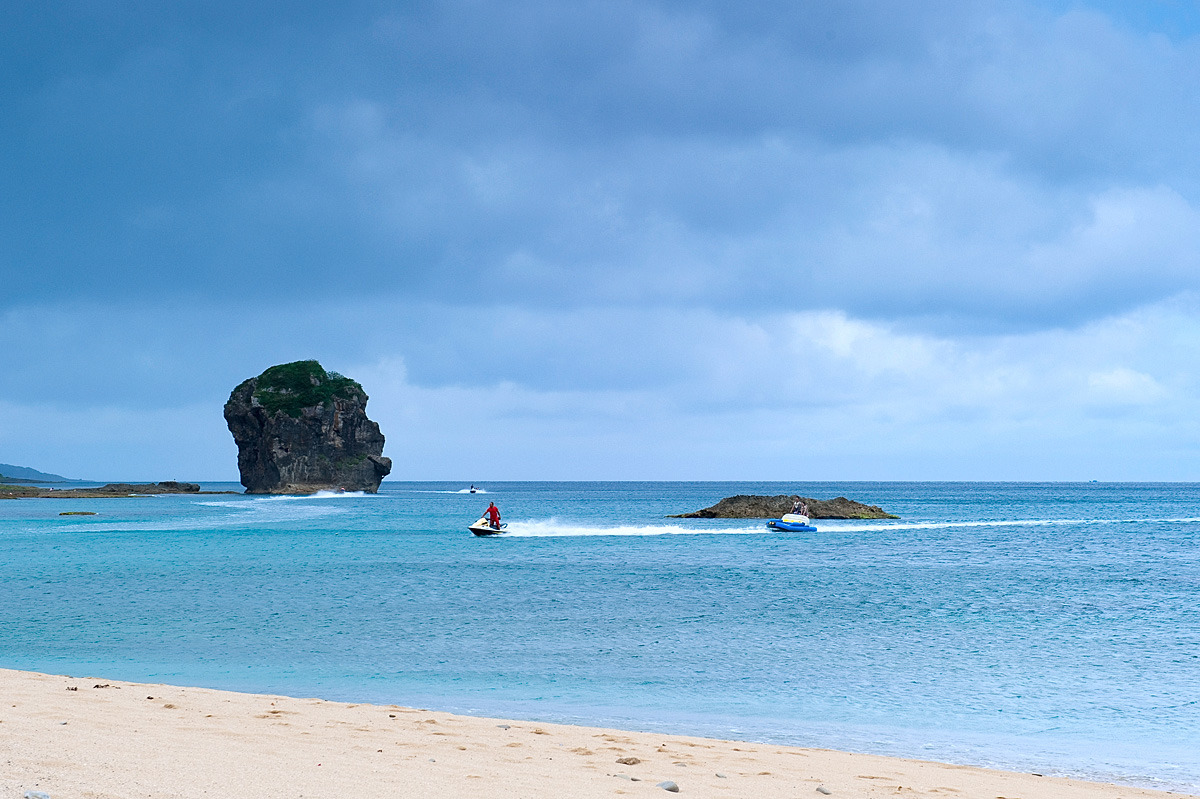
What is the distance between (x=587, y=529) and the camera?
72.9m

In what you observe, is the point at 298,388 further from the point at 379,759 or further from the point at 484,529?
the point at 379,759

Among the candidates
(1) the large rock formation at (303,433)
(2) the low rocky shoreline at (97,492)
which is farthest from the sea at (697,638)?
(1) the large rock formation at (303,433)

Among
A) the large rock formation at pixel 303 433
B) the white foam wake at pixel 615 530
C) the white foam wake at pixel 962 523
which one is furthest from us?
the large rock formation at pixel 303 433

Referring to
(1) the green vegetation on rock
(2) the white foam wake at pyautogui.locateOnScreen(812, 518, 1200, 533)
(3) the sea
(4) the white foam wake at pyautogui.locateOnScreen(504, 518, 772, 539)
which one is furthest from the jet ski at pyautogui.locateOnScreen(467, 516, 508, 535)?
(1) the green vegetation on rock

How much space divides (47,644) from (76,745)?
46.7 feet

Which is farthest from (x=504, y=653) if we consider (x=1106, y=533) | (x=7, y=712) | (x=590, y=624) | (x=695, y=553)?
(x=1106, y=533)

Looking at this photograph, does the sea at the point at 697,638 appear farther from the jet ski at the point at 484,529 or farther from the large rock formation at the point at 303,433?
the large rock formation at the point at 303,433

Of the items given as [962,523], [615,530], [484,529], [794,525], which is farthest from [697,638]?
[962,523]

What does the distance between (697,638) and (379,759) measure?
13517mm

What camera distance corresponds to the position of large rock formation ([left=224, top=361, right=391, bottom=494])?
577 ft

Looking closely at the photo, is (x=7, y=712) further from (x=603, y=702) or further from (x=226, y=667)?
(x=603, y=702)

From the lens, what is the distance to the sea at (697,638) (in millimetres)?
14484

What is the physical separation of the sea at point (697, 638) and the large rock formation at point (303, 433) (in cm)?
12911

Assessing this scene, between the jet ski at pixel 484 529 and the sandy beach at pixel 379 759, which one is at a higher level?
the sandy beach at pixel 379 759
